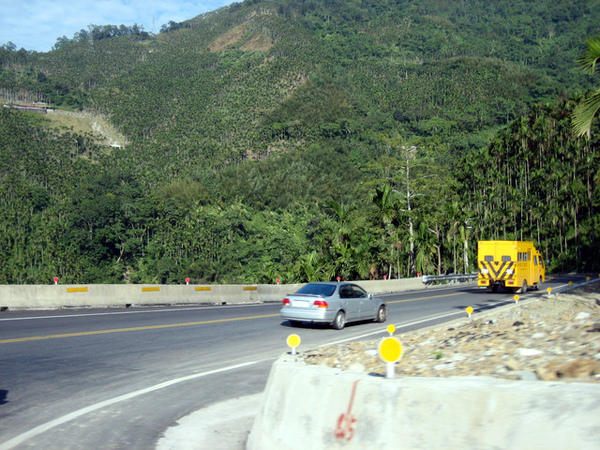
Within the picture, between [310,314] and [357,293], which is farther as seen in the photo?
[357,293]

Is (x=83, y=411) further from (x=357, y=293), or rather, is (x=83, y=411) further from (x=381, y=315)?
(x=381, y=315)

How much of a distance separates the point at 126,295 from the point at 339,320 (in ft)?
32.4

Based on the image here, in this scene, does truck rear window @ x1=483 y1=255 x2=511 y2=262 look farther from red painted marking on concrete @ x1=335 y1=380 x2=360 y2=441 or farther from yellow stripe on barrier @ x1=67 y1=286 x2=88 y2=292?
red painted marking on concrete @ x1=335 y1=380 x2=360 y2=441

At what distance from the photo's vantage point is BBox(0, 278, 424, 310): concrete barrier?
21031mm

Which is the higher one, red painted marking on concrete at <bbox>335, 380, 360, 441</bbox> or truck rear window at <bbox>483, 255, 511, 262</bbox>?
truck rear window at <bbox>483, 255, 511, 262</bbox>

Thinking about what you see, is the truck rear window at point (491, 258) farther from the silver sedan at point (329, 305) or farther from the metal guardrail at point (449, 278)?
the silver sedan at point (329, 305)

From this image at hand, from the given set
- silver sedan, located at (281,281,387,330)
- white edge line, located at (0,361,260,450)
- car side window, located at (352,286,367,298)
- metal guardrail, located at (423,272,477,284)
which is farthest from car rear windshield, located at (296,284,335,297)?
metal guardrail, located at (423,272,477,284)

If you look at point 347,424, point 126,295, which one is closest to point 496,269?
point 126,295

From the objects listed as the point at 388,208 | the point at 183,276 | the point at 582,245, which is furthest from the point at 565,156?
the point at 183,276

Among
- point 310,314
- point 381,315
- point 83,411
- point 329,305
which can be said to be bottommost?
point 83,411

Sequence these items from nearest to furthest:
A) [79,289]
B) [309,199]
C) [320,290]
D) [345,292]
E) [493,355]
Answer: [493,355] → [320,290] → [345,292] → [79,289] → [309,199]

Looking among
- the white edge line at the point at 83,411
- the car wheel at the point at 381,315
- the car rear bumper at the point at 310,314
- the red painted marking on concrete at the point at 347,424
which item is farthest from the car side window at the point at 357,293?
the red painted marking on concrete at the point at 347,424

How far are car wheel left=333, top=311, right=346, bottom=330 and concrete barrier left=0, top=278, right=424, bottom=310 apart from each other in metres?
9.46

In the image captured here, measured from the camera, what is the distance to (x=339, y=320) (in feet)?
57.4
